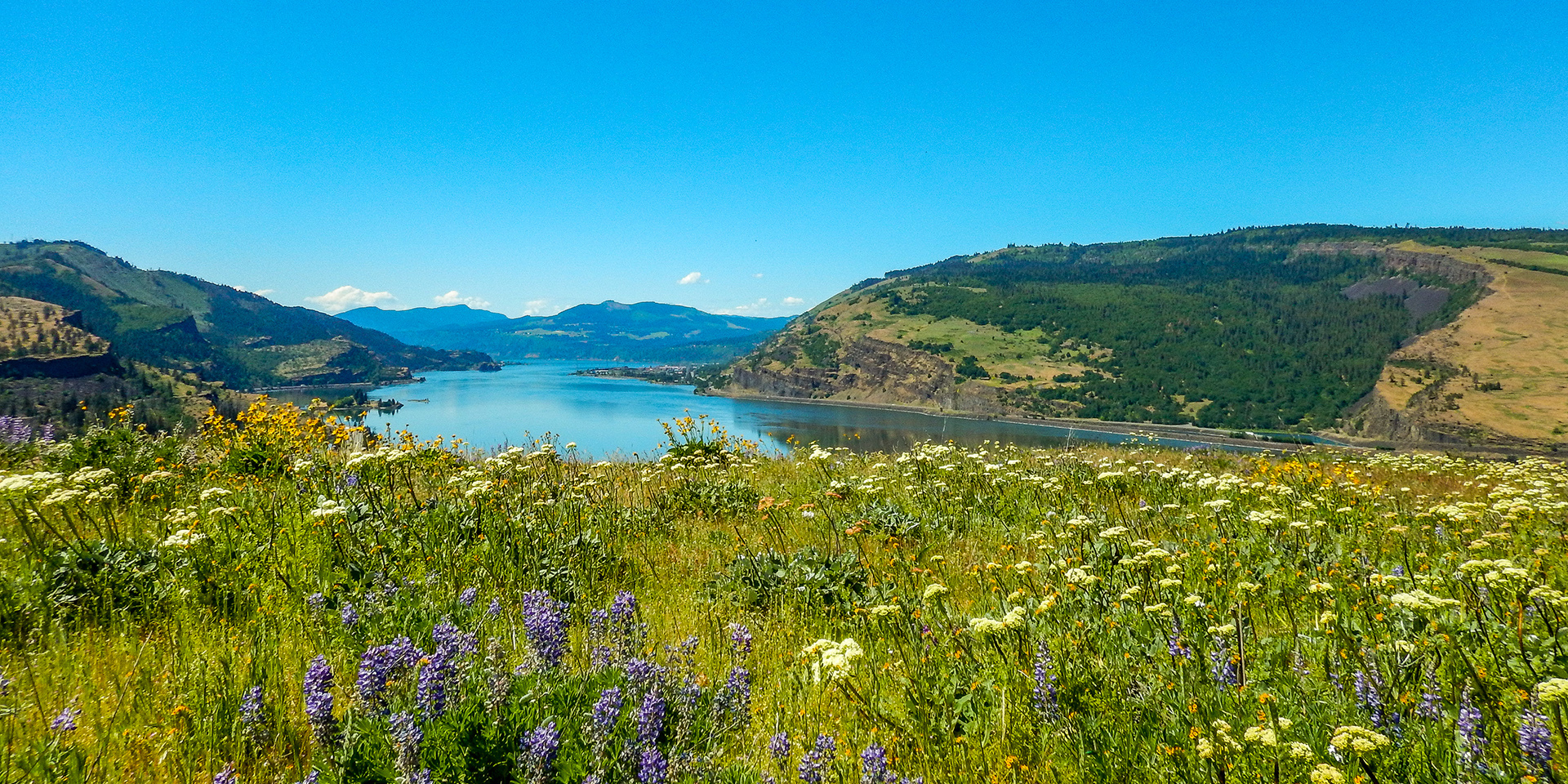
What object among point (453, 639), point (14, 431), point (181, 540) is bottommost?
point (453, 639)

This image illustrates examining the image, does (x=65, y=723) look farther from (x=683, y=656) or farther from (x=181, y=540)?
(x=683, y=656)

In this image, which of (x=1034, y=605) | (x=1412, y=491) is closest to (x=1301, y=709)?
(x=1034, y=605)

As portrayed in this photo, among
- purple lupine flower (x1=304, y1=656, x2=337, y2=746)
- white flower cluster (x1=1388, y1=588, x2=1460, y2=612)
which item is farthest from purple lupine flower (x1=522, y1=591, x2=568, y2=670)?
white flower cluster (x1=1388, y1=588, x2=1460, y2=612)

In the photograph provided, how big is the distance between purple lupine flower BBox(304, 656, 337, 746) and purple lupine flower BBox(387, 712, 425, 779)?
1.29 feet

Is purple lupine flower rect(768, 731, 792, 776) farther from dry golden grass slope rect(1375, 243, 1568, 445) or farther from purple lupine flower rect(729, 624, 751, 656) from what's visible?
dry golden grass slope rect(1375, 243, 1568, 445)

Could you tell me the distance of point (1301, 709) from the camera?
309cm

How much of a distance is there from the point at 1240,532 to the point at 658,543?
6.46 m

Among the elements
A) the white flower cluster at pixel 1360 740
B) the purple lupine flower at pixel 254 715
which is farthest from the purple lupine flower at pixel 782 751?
the purple lupine flower at pixel 254 715

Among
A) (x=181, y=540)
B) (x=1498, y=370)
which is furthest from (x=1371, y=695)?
(x=1498, y=370)


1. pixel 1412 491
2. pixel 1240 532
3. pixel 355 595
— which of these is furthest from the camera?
pixel 1412 491

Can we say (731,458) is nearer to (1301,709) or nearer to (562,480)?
(562,480)

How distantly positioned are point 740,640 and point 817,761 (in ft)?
4.88

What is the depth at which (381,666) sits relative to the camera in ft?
9.81

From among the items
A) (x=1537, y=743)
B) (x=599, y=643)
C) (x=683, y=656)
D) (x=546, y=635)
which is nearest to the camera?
(x=1537, y=743)
